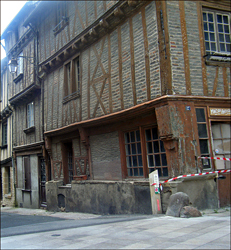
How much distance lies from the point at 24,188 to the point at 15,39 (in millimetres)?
8315

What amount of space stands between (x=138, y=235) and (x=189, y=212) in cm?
160

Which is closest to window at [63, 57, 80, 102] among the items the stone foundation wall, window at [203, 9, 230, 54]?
the stone foundation wall

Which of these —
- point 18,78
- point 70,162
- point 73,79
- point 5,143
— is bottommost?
point 70,162

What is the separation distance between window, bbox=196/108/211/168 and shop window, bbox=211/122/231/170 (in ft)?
0.90

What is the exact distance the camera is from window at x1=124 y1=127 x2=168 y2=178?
7.20m

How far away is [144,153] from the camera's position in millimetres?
7621

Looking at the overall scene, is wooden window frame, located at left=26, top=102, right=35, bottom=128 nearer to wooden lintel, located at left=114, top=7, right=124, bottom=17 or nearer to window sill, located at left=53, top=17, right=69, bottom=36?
window sill, located at left=53, top=17, right=69, bottom=36

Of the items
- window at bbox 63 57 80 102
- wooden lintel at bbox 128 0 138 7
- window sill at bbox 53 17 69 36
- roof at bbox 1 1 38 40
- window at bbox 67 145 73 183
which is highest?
roof at bbox 1 1 38 40

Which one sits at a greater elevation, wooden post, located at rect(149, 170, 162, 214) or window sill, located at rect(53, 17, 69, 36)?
window sill, located at rect(53, 17, 69, 36)

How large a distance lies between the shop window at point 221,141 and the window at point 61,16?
22.6 feet

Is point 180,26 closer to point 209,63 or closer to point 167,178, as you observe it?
point 209,63

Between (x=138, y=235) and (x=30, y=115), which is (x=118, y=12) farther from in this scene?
(x=30, y=115)

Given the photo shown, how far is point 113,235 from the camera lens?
489 cm

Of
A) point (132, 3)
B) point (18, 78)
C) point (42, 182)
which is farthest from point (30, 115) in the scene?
point (132, 3)
